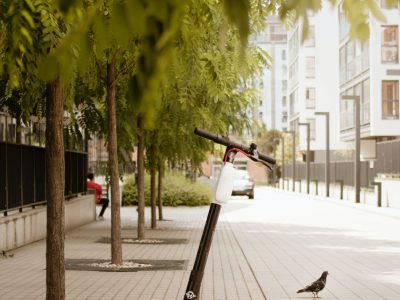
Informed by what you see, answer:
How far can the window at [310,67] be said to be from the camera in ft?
277

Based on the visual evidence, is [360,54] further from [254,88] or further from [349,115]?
[254,88]

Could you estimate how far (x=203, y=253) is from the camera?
20.4 feet

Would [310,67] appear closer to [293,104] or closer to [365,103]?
[293,104]

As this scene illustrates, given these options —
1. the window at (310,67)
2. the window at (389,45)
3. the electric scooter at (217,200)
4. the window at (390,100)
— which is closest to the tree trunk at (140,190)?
the electric scooter at (217,200)

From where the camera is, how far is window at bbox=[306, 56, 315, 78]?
84.5 meters

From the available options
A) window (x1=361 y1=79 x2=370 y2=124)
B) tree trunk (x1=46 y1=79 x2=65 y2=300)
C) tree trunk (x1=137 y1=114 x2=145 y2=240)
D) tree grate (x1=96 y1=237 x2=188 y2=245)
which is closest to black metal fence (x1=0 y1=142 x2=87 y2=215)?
tree grate (x1=96 y1=237 x2=188 y2=245)

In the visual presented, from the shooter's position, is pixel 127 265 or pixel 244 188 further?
pixel 244 188

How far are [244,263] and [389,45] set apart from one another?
125 feet

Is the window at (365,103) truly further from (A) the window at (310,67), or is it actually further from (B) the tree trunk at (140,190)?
(B) the tree trunk at (140,190)

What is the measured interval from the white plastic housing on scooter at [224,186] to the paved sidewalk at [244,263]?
3.54 meters

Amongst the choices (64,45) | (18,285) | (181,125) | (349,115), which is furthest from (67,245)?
(349,115)

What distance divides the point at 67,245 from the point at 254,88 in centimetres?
504

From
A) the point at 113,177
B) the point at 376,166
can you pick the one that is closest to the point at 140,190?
the point at 113,177

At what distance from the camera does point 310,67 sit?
8500 centimetres
